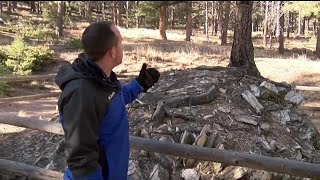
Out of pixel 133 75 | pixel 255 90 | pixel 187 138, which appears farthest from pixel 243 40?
pixel 133 75

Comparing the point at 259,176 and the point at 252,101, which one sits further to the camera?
the point at 252,101

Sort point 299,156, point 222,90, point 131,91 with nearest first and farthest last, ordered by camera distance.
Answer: point 131,91 → point 299,156 → point 222,90

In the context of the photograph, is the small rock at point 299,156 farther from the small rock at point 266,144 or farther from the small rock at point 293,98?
the small rock at point 293,98

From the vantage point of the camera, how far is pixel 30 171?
3.98 m

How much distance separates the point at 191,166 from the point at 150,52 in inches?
594

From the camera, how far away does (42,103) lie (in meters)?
11.6

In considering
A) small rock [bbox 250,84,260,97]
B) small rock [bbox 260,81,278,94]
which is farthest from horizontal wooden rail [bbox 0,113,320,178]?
small rock [bbox 260,81,278,94]

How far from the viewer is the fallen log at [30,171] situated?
377cm

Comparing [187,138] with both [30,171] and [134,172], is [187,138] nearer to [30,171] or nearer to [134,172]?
[134,172]

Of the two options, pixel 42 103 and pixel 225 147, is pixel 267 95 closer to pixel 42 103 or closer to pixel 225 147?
pixel 225 147

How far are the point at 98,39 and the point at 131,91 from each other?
2.66ft

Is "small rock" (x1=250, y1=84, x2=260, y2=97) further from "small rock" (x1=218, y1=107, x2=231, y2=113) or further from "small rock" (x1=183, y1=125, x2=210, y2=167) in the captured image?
"small rock" (x1=183, y1=125, x2=210, y2=167)

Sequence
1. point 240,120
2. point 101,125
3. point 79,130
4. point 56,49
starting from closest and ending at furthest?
point 79,130 → point 101,125 → point 240,120 → point 56,49

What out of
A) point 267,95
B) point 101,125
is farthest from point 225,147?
point 101,125
